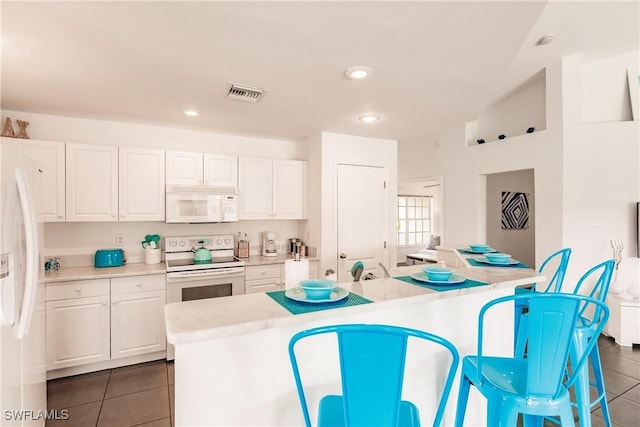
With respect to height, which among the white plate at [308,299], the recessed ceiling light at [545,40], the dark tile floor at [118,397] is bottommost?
the dark tile floor at [118,397]

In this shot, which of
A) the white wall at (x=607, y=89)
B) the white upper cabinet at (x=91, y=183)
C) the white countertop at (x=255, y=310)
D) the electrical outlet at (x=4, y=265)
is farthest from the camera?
the white wall at (x=607, y=89)

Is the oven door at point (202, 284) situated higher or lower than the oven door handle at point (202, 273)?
lower

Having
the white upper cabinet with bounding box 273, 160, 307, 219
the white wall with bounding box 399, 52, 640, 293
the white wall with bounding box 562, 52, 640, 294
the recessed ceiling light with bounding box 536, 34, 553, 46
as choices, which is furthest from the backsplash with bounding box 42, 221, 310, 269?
the recessed ceiling light with bounding box 536, 34, 553, 46

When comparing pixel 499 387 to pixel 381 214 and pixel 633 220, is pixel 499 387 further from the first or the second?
pixel 633 220

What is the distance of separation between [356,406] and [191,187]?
3.11m

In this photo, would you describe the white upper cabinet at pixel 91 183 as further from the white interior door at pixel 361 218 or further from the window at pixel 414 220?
the window at pixel 414 220

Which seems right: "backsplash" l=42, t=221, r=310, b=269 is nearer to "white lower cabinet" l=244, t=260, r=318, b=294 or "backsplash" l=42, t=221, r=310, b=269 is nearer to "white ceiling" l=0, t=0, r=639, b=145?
"white lower cabinet" l=244, t=260, r=318, b=294

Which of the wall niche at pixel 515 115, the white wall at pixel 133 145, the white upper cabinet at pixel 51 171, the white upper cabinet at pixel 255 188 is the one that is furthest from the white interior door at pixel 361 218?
the white upper cabinet at pixel 51 171

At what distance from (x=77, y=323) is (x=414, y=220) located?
22.5 ft

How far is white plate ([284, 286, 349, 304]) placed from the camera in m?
1.42

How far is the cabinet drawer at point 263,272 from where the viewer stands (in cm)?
355

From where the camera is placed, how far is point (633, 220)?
3682 mm

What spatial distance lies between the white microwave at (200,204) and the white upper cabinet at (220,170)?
0.09 m

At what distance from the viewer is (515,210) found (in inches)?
234
